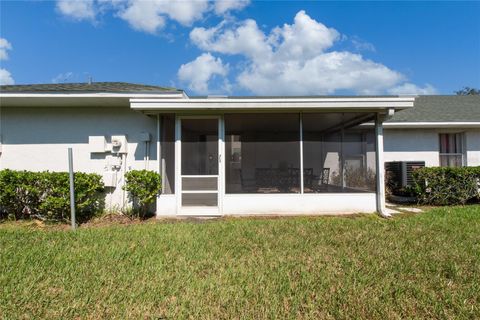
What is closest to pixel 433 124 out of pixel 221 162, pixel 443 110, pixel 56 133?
pixel 443 110

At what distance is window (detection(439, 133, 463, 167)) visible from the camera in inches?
383

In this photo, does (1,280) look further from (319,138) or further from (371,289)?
(319,138)

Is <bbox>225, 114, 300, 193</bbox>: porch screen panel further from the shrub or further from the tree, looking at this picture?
the tree

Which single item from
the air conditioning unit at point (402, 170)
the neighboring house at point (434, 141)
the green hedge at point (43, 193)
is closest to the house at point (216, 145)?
the green hedge at point (43, 193)

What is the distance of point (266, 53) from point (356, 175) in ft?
42.9

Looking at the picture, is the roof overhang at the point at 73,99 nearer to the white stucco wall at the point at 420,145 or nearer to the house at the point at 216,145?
the house at the point at 216,145

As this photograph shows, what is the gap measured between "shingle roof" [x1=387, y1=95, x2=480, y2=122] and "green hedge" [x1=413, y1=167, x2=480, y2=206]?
2.25 meters

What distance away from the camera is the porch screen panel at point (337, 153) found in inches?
266

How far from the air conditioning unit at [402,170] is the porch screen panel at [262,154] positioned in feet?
14.4

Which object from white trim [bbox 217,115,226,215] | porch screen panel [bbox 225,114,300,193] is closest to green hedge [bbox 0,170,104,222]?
white trim [bbox 217,115,226,215]

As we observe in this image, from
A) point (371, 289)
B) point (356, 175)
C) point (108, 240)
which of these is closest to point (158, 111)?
point (108, 240)

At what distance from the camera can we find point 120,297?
104 inches

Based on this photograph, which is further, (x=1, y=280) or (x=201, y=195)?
(x=201, y=195)

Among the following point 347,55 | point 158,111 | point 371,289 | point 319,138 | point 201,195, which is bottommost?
point 371,289
